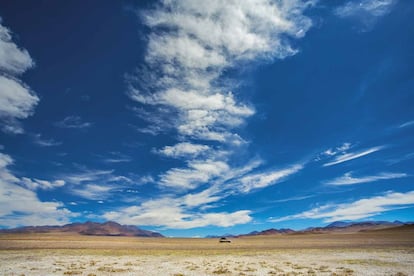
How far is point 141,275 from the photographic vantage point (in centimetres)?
2320

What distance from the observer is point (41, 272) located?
937 inches

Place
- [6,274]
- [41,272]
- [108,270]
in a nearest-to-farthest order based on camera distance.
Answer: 1. [6,274]
2. [41,272]
3. [108,270]

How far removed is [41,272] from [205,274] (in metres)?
13.1

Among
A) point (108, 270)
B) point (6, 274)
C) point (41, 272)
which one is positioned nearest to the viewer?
point (6, 274)

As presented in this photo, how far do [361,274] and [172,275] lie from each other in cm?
1473

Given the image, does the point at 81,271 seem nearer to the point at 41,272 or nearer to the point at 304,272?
the point at 41,272

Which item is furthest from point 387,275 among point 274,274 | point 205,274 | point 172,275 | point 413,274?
point 172,275

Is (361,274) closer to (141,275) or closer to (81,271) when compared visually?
(141,275)

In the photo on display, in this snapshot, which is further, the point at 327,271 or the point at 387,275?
the point at 327,271

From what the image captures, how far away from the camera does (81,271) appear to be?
2469cm

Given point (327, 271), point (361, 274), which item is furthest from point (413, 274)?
Answer: point (327, 271)

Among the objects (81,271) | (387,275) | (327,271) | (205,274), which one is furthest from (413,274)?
(81,271)

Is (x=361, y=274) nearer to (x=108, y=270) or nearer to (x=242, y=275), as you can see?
(x=242, y=275)

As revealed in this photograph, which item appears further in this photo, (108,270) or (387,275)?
(108,270)
